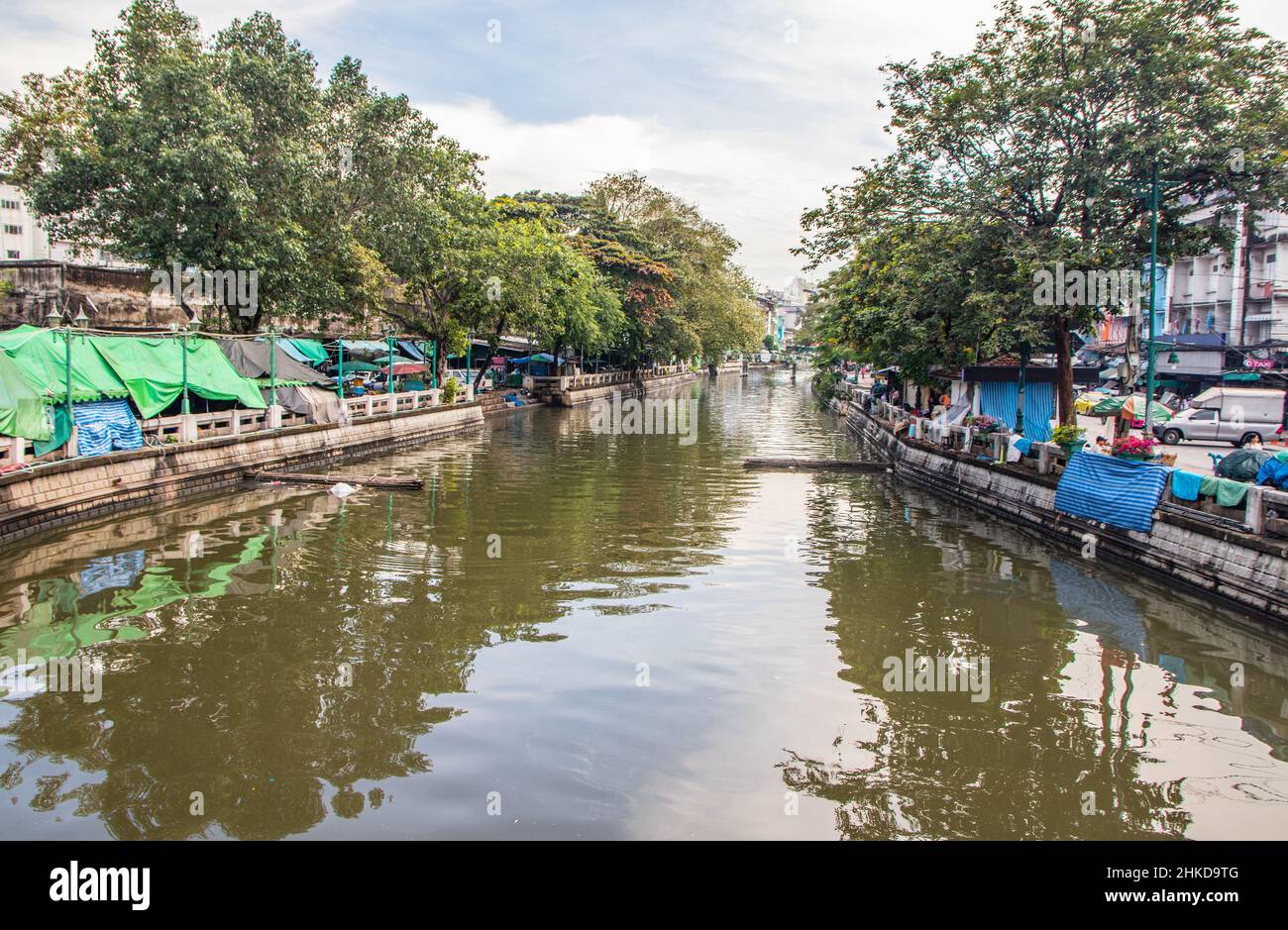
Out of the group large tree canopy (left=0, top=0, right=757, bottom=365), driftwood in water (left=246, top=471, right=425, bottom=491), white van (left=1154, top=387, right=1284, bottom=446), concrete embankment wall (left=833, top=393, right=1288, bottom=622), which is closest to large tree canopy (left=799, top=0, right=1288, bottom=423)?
concrete embankment wall (left=833, top=393, right=1288, bottom=622)

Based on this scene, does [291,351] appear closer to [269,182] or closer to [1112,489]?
[269,182]

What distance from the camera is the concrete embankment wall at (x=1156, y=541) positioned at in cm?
1126

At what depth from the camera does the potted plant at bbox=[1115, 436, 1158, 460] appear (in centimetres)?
1425

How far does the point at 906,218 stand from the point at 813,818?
59.0ft

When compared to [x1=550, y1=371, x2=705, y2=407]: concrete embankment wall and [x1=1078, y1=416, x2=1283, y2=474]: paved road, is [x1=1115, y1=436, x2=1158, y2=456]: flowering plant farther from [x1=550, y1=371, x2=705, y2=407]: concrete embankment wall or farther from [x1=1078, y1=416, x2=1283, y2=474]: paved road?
[x1=550, y1=371, x2=705, y2=407]: concrete embankment wall

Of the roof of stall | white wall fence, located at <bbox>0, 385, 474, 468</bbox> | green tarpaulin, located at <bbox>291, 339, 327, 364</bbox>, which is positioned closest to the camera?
white wall fence, located at <bbox>0, 385, 474, 468</bbox>

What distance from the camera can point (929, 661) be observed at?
A: 32.3ft

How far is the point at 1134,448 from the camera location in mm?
14297

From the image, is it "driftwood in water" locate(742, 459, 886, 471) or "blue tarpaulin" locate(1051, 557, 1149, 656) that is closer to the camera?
"blue tarpaulin" locate(1051, 557, 1149, 656)

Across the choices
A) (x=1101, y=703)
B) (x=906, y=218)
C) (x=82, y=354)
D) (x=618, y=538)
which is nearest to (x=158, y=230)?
(x=82, y=354)

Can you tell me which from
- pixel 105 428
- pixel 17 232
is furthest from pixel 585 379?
pixel 105 428

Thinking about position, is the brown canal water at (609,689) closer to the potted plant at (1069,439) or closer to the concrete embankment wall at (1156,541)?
the concrete embankment wall at (1156,541)

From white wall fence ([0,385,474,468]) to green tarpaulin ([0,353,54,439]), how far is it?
7.7 inches

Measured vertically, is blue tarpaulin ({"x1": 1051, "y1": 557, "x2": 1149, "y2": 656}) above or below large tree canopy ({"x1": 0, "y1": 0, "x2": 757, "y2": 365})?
below
